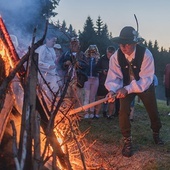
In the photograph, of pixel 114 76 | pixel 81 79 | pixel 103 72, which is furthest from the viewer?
pixel 103 72

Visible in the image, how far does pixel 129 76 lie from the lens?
4926mm

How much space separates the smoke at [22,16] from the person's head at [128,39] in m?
2.89

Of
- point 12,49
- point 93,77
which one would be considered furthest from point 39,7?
point 12,49

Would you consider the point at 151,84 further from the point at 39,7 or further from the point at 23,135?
the point at 39,7

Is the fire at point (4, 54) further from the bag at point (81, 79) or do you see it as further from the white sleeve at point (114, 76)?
the bag at point (81, 79)

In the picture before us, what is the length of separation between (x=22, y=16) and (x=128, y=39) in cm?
479

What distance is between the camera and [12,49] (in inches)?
124

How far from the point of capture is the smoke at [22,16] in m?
6.97

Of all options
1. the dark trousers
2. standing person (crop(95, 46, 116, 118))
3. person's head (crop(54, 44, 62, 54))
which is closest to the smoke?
person's head (crop(54, 44, 62, 54))

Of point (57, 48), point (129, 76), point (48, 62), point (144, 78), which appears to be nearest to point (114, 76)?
point (129, 76)

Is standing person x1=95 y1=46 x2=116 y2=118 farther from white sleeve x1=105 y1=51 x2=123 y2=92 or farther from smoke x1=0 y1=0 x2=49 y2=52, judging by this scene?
white sleeve x1=105 y1=51 x2=123 y2=92

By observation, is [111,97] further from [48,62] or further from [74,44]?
[48,62]

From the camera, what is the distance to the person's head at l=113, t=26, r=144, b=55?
4.61m

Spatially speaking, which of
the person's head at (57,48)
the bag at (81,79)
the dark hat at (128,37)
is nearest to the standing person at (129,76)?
the dark hat at (128,37)
